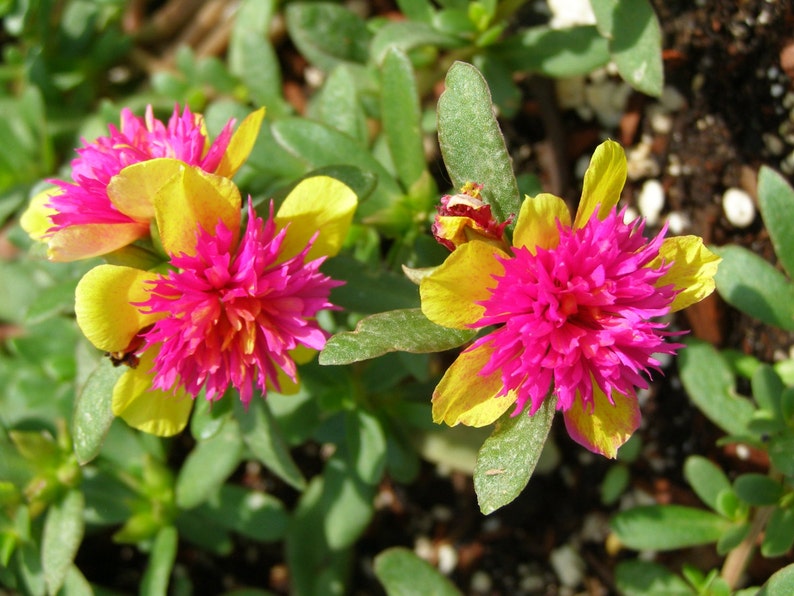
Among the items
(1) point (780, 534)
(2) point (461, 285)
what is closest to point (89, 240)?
(2) point (461, 285)

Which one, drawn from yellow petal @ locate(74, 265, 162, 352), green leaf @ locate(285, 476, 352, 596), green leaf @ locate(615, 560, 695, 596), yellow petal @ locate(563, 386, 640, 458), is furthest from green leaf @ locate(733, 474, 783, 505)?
yellow petal @ locate(74, 265, 162, 352)

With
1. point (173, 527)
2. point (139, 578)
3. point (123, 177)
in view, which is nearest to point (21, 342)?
point (173, 527)

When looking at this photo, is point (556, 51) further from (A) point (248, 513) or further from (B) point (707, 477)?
(A) point (248, 513)

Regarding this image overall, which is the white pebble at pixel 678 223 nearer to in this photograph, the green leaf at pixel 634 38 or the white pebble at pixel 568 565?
the green leaf at pixel 634 38

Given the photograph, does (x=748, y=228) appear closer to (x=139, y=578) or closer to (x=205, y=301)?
(x=205, y=301)

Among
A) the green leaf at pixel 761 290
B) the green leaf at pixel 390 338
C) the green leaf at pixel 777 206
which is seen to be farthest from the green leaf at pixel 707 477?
the green leaf at pixel 390 338

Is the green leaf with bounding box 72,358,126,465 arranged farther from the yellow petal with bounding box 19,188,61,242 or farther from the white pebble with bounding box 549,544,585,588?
the white pebble with bounding box 549,544,585,588
